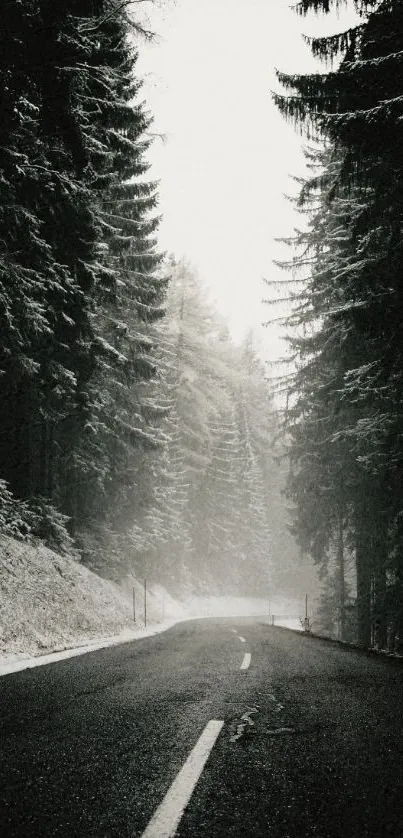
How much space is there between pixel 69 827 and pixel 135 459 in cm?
2054

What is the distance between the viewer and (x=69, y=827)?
2199 mm

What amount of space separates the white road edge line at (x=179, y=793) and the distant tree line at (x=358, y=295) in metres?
7.48

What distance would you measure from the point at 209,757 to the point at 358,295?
9.62m

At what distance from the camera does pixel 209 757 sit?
316 centimetres

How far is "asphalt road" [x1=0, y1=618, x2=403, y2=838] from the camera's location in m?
2.31

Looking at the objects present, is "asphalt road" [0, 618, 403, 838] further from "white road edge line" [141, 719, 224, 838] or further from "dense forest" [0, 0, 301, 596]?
"dense forest" [0, 0, 301, 596]

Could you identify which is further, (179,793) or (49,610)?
(49,610)

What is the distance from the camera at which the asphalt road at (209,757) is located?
7.58 ft

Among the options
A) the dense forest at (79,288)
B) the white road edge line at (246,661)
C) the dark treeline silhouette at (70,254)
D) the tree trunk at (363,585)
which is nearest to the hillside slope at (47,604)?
the dense forest at (79,288)

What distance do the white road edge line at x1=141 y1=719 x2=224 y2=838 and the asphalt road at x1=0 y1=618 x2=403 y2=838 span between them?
1.3 inches

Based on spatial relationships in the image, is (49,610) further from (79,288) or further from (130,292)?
(130,292)

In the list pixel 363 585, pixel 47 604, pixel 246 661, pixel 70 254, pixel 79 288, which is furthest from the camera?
pixel 363 585

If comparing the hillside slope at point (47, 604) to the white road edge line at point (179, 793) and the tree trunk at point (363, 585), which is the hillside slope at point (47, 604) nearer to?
the white road edge line at point (179, 793)

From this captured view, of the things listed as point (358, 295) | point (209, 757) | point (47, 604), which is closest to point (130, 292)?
point (358, 295)
